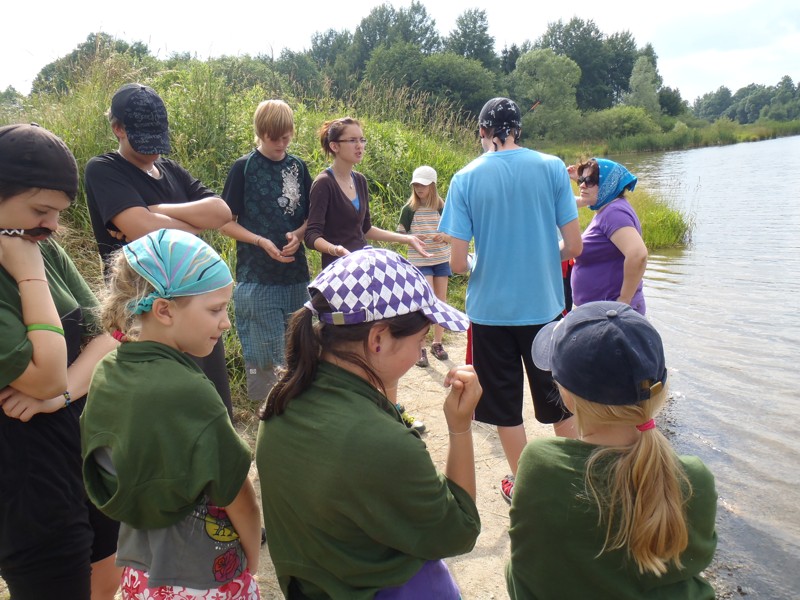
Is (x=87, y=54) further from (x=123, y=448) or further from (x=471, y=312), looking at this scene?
(x=123, y=448)

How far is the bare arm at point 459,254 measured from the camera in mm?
3373

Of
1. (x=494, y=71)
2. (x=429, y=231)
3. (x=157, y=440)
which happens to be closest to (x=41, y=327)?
(x=157, y=440)

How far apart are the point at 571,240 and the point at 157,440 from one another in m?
2.51

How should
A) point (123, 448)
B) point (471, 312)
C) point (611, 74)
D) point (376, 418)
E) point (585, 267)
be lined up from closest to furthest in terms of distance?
point (376, 418), point (123, 448), point (471, 312), point (585, 267), point (611, 74)

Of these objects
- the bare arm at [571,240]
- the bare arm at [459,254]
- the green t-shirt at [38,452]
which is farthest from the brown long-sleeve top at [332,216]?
the green t-shirt at [38,452]

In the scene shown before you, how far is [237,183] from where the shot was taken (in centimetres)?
374

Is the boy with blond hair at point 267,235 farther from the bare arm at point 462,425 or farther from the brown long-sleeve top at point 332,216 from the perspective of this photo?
the bare arm at point 462,425

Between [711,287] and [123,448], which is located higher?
[123,448]

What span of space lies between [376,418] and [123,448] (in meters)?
0.66

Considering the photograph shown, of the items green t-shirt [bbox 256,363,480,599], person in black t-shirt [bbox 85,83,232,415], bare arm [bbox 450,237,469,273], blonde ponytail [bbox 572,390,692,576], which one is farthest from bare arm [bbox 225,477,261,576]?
bare arm [bbox 450,237,469,273]

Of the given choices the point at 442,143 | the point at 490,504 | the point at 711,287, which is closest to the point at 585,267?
the point at 490,504

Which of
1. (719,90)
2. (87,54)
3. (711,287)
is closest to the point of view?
(87,54)

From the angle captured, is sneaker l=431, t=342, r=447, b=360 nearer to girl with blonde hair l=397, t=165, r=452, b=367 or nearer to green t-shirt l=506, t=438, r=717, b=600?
girl with blonde hair l=397, t=165, r=452, b=367

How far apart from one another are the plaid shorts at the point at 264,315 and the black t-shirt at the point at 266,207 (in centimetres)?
6
